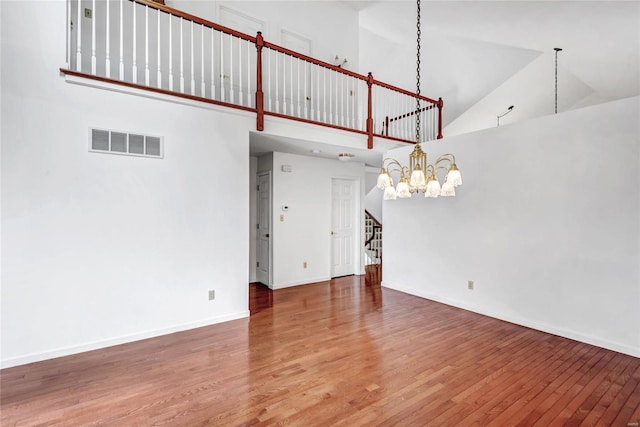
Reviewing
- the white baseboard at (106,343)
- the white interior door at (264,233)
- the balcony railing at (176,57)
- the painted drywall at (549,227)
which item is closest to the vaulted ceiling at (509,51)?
the balcony railing at (176,57)

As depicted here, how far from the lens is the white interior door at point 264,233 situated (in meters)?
5.62

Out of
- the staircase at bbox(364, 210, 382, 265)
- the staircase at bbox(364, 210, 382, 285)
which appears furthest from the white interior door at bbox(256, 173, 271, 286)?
the staircase at bbox(364, 210, 382, 265)

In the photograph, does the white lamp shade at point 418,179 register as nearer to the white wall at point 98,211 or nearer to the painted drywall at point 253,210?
the white wall at point 98,211

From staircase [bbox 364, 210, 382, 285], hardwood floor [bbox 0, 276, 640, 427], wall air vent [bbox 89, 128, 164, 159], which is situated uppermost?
wall air vent [bbox 89, 128, 164, 159]

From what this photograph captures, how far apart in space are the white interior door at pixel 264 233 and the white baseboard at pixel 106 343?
1.74 m

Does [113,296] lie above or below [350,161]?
below

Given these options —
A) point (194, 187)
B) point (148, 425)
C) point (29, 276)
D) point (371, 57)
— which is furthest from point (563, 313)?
point (371, 57)

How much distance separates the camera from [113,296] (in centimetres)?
318

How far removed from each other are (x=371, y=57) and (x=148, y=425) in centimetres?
830

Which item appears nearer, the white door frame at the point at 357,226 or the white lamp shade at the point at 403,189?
the white lamp shade at the point at 403,189

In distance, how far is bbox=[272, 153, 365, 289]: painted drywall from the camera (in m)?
5.53

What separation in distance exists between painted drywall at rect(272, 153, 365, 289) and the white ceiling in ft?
10.5

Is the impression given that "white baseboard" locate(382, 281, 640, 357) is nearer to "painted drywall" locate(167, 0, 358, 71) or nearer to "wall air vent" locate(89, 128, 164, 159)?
"wall air vent" locate(89, 128, 164, 159)

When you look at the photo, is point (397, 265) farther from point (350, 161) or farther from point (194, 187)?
point (194, 187)
